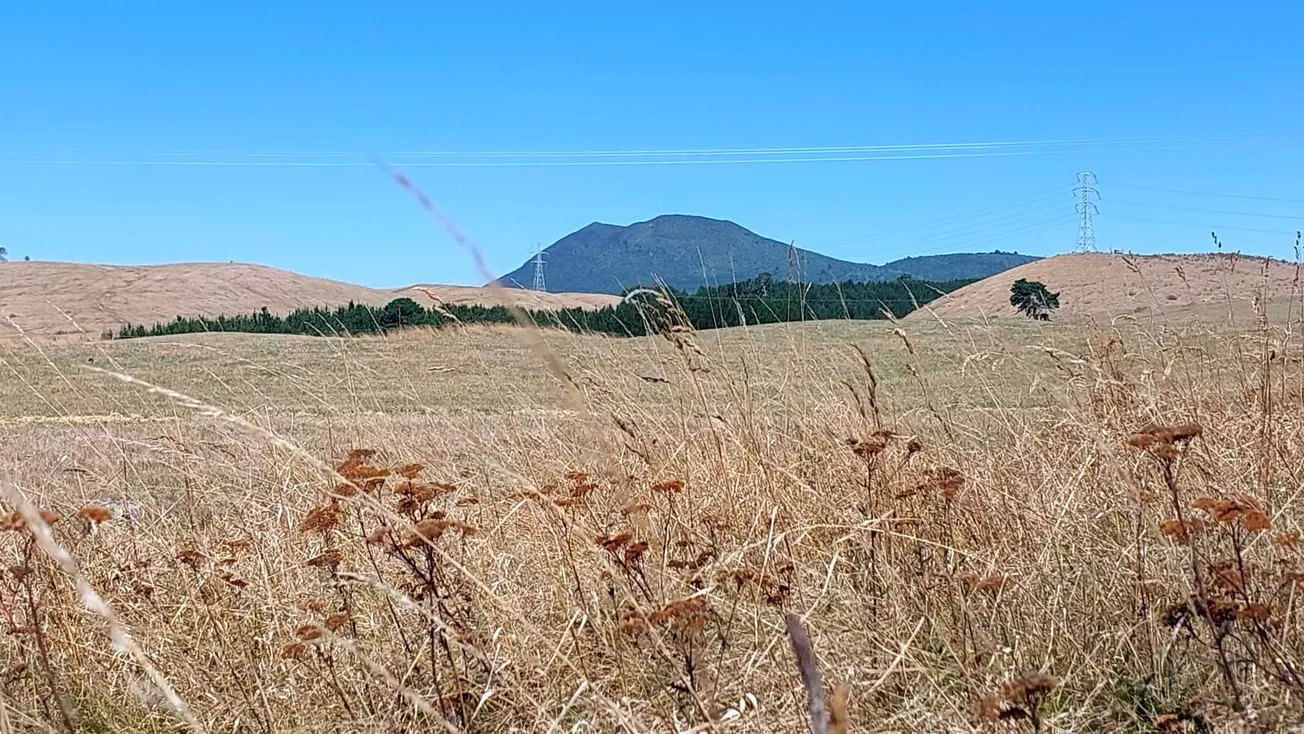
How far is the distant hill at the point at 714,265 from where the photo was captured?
4.48 meters

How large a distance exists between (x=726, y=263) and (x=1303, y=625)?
353 centimetres

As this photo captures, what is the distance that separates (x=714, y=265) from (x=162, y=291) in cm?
6152

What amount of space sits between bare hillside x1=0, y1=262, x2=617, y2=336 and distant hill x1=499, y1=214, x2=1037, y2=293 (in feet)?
55.9

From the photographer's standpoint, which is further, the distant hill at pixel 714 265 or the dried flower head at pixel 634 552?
the distant hill at pixel 714 265

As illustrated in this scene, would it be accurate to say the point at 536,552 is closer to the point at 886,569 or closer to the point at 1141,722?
the point at 886,569

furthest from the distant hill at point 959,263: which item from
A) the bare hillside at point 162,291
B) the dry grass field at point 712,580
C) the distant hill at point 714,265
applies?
the dry grass field at point 712,580

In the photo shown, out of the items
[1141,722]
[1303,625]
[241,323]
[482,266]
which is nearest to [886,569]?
[1141,722]

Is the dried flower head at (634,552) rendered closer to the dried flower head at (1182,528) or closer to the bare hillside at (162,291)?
the dried flower head at (1182,528)

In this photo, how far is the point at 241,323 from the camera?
4056cm

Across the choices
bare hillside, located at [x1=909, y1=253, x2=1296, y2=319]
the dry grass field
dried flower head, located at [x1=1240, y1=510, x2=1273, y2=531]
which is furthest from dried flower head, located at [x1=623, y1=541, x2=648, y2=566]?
bare hillside, located at [x1=909, y1=253, x2=1296, y2=319]

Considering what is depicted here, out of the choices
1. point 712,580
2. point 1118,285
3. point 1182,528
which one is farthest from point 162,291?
point 1182,528

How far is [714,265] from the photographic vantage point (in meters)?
4.75

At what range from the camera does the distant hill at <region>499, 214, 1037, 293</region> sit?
448 cm

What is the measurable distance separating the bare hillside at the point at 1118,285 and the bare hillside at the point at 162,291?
34897 millimetres
